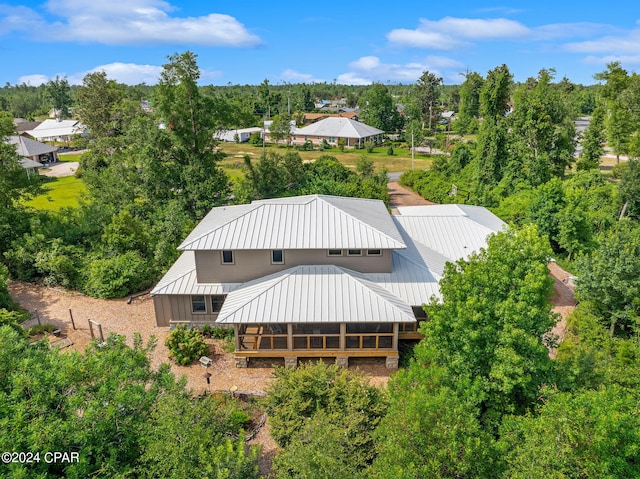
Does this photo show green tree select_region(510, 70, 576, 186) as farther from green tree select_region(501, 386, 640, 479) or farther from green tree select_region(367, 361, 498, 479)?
green tree select_region(367, 361, 498, 479)

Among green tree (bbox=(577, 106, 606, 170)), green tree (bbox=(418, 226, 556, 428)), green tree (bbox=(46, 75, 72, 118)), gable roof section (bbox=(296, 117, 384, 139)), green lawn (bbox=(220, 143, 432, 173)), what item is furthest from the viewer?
green tree (bbox=(46, 75, 72, 118))

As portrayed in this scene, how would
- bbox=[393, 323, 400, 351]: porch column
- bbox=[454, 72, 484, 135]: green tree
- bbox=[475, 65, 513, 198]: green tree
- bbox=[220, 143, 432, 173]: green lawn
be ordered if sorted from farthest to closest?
1. bbox=[454, 72, 484, 135]: green tree
2. bbox=[220, 143, 432, 173]: green lawn
3. bbox=[475, 65, 513, 198]: green tree
4. bbox=[393, 323, 400, 351]: porch column

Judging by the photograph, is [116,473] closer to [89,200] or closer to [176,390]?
[176,390]

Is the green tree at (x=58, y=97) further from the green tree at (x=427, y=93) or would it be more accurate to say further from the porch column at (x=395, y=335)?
the porch column at (x=395, y=335)

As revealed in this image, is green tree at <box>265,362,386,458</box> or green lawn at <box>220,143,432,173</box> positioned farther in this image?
green lawn at <box>220,143,432,173</box>

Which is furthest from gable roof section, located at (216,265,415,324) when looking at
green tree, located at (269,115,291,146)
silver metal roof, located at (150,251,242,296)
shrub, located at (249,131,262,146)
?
shrub, located at (249,131,262,146)
